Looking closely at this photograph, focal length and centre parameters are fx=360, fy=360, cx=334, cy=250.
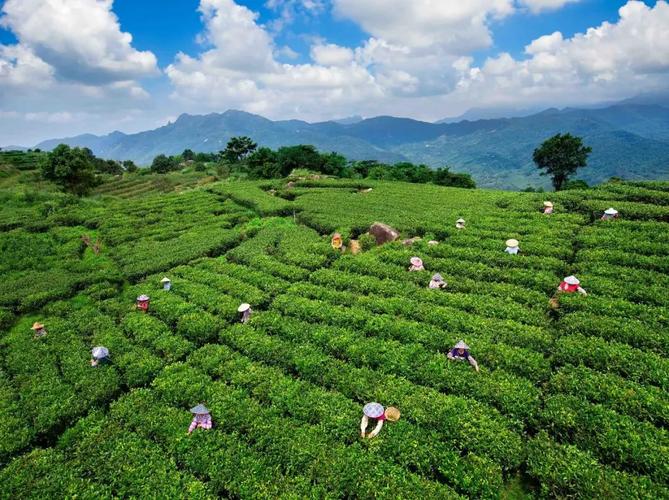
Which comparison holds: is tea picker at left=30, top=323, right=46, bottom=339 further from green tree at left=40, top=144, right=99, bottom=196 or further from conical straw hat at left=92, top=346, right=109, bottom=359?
green tree at left=40, top=144, right=99, bottom=196

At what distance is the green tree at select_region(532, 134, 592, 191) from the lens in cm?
5912

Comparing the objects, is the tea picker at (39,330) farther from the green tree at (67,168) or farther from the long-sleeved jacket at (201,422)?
the green tree at (67,168)

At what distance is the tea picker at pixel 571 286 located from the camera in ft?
50.6

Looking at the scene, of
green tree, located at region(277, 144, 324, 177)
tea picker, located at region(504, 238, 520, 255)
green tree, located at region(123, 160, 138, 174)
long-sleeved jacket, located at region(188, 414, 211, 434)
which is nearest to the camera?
long-sleeved jacket, located at region(188, 414, 211, 434)

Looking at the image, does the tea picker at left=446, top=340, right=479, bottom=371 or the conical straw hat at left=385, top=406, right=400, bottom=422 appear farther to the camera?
the tea picker at left=446, top=340, right=479, bottom=371

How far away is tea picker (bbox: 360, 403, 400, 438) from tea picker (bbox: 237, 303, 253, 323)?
802 cm

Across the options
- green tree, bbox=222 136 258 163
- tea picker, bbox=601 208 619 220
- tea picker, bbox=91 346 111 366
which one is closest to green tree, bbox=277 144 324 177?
green tree, bbox=222 136 258 163

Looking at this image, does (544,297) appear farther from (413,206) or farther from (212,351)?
(413,206)

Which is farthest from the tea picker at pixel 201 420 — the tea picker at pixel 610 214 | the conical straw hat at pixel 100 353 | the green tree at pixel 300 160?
the green tree at pixel 300 160

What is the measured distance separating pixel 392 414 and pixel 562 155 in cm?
6433

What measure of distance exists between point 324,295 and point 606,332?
1155cm

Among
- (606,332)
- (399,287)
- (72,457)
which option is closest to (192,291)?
(72,457)

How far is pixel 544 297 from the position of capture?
51.5 ft

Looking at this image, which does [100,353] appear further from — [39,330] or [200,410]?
[200,410]
